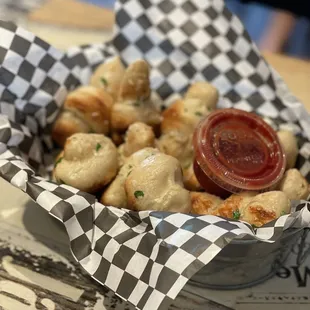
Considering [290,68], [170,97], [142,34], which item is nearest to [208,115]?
[170,97]

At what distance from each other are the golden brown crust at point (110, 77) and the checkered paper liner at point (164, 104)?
49 mm

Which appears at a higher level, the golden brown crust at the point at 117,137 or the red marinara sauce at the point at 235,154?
the red marinara sauce at the point at 235,154

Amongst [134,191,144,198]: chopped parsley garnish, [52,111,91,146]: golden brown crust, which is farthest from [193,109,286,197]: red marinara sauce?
[52,111,91,146]: golden brown crust

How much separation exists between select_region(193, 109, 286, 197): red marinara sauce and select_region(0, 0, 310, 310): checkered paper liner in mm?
96

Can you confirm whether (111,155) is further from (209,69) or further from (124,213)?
(209,69)

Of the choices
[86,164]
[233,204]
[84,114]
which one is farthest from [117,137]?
[233,204]

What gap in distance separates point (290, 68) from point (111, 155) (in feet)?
2.54

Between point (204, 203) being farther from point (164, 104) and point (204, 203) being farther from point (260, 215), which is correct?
point (164, 104)

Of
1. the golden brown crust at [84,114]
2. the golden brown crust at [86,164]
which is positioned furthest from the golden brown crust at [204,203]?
the golden brown crust at [84,114]

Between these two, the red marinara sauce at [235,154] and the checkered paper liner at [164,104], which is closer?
the checkered paper liner at [164,104]

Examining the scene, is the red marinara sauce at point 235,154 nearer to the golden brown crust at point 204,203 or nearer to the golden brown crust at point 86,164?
the golden brown crust at point 204,203

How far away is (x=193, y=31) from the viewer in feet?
3.97

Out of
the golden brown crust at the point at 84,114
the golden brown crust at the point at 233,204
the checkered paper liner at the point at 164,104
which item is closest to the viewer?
the checkered paper liner at the point at 164,104

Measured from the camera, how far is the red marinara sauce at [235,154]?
83 centimetres
